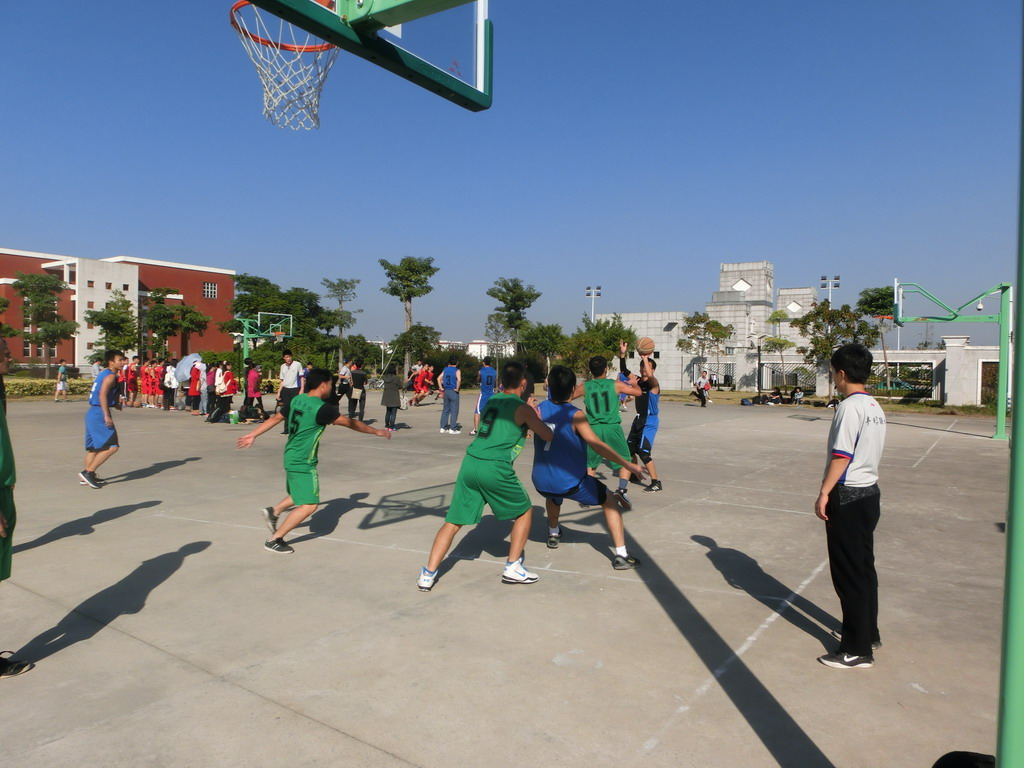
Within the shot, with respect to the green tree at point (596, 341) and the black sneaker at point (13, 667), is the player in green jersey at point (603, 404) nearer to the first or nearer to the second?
the black sneaker at point (13, 667)

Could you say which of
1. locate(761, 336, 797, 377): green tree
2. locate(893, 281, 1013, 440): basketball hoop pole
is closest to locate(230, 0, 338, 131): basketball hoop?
locate(893, 281, 1013, 440): basketball hoop pole

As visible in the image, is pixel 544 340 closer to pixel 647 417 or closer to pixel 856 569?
pixel 647 417

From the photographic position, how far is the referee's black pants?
158 inches

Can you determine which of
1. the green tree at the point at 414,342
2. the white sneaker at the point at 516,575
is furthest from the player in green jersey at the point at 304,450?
the green tree at the point at 414,342

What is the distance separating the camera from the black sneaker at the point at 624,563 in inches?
231

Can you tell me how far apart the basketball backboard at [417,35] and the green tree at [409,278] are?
38725mm

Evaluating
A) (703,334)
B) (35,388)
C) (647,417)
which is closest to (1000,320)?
(647,417)

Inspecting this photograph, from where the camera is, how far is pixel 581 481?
6074mm

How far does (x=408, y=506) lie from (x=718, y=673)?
16.5 ft

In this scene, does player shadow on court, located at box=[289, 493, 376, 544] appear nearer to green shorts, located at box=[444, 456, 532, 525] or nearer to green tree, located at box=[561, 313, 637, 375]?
green shorts, located at box=[444, 456, 532, 525]

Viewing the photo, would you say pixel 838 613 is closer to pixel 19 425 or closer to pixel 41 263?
pixel 19 425

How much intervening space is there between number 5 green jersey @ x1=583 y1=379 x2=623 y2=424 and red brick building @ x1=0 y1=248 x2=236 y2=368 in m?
61.0

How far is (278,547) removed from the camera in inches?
249

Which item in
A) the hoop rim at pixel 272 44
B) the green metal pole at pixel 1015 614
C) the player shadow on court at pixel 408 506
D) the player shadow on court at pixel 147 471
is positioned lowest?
the player shadow on court at pixel 408 506
